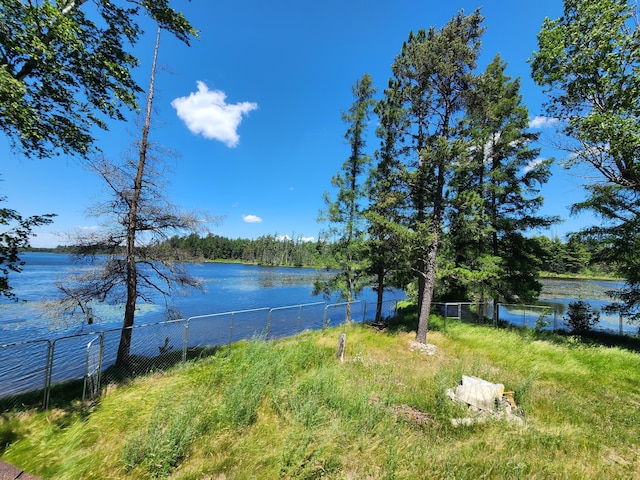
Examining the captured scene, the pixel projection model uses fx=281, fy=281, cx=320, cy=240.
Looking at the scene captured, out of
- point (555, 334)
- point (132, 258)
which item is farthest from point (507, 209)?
point (132, 258)

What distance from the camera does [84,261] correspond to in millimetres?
8672

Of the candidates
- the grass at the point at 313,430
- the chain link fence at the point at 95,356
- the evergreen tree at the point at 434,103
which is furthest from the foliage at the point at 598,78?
the chain link fence at the point at 95,356

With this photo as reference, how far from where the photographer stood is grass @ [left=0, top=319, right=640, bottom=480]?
3350 millimetres

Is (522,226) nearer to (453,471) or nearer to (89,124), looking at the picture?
(453,471)

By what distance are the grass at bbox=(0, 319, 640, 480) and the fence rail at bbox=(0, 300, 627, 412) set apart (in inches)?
43.2

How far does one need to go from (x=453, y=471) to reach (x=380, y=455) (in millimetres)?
857

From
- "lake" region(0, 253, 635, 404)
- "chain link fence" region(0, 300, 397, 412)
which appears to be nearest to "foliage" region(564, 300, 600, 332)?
"lake" region(0, 253, 635, 404)

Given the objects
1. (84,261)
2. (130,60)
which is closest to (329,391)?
(130,60)

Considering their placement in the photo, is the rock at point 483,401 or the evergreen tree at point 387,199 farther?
the evergreen tree at point 387,199

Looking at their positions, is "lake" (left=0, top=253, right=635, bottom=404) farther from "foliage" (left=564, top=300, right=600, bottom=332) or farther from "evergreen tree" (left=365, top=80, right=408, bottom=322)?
"evergreen tree" (left=365, top=80, right=408, bottom=322)

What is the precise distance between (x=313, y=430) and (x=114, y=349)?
10530 mm

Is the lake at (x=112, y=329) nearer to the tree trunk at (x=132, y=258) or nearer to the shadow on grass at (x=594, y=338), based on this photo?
the tree trunk at (x=132, y=258)

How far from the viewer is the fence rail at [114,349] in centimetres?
599

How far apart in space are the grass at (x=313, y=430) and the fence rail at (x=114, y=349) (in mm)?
1096
